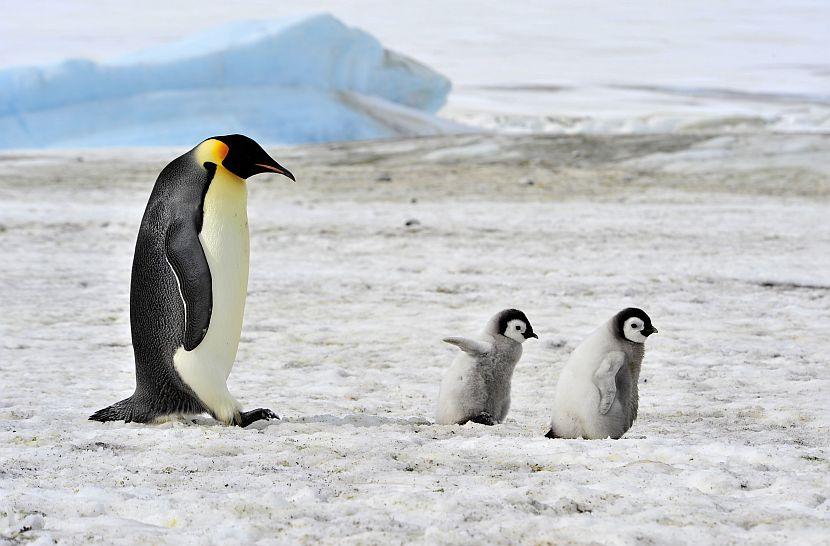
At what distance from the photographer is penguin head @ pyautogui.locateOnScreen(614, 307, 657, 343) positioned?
328 centimetres

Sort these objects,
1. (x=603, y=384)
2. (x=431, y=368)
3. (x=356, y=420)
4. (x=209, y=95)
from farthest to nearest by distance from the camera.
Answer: (x=209, y=95)
(x=431, y=368)
(x=356, y=420)
(x=603, y=384)

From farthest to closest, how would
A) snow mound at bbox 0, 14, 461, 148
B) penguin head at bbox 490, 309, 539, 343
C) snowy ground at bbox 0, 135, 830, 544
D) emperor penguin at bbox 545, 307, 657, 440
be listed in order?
snow mound at bbox 0, 14, 461, 148, penguin head at bbox 490, 309, 539, 343, emperor penguin at bbox 545, 307, 657, 440, snowy ground at bbox 0, 135, 830, 544

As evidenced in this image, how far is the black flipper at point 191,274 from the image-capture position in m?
3.24

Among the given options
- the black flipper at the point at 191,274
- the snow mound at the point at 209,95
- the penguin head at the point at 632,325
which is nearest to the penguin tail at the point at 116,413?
the black flipper at the point at 191,274

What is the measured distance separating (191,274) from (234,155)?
38 cm

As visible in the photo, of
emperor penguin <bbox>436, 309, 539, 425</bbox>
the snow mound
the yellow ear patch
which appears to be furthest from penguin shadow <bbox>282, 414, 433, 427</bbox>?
the snow mound

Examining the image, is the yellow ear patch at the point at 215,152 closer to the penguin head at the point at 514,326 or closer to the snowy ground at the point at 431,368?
the snowy ground at the point at 431,368

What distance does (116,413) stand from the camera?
332 centimetres

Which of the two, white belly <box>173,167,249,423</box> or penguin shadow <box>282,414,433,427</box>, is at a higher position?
white belly <box>173,167,249,423</box>

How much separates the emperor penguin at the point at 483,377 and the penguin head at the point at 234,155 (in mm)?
790

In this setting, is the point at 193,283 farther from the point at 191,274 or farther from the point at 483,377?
the point at 483,377

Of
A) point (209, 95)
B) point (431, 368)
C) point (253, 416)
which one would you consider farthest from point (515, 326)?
point (209, 95)

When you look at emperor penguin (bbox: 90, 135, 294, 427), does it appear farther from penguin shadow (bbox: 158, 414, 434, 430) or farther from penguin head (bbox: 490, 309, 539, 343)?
penguin head (bbox: 490, 309, 539, 343)

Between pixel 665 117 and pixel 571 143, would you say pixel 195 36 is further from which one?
pixel 665 117
